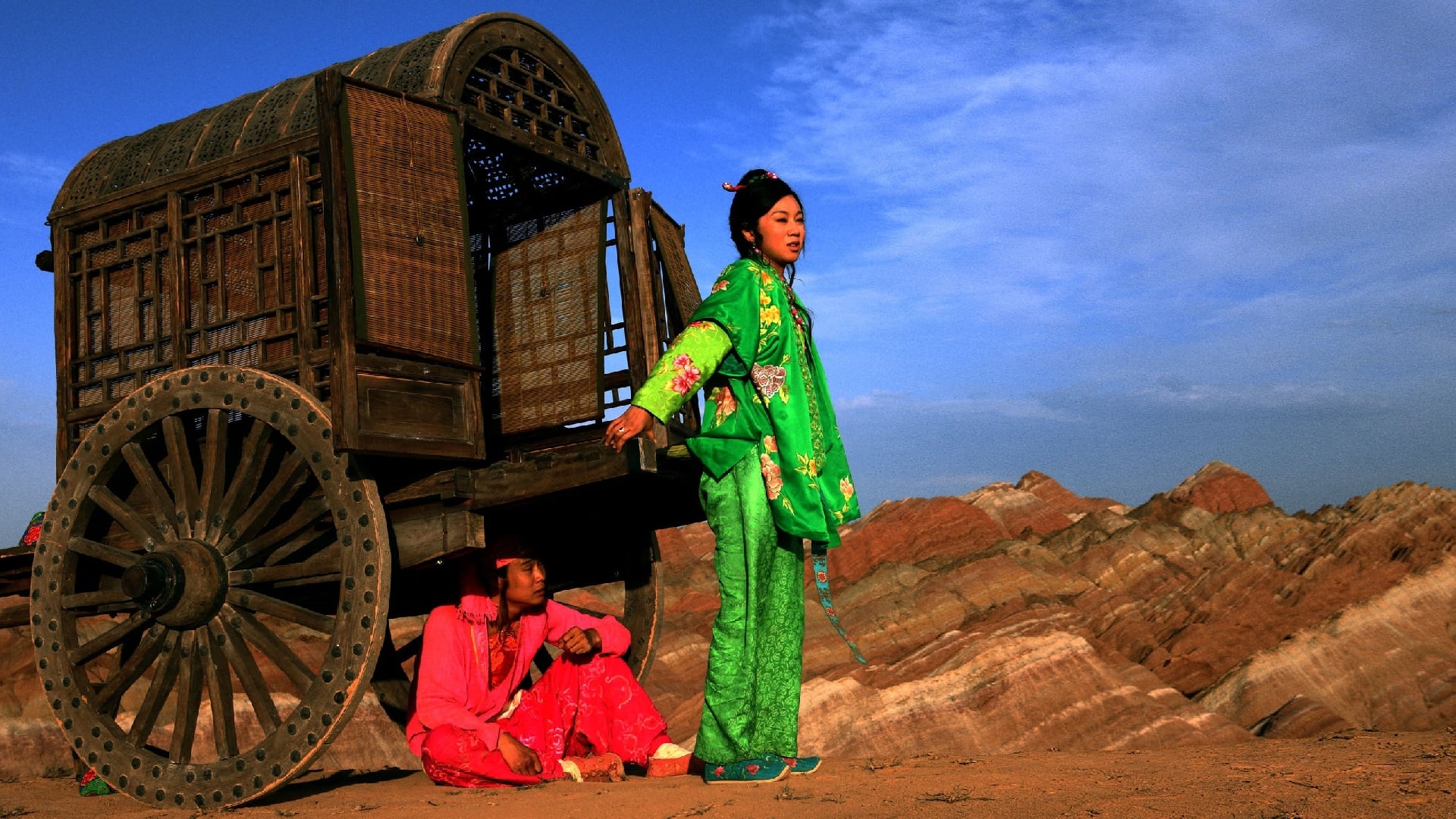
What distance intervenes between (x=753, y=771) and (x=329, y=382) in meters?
2.42

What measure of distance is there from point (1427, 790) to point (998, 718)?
7.58m

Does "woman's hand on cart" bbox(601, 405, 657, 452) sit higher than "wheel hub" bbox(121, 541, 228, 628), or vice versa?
"woman's hand on cart" bbox(601, 405, 657, 452)

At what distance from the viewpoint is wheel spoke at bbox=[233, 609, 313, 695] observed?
187 inches

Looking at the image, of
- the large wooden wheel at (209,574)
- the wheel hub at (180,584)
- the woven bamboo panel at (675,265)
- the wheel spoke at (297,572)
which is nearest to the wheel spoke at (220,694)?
the large wooden wheel at (209,574)

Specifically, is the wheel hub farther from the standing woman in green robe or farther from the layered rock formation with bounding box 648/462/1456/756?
the layered rock formation with bounding box 648/462/1456/756

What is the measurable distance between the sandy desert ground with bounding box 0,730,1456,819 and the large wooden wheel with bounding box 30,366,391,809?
0.27 metres

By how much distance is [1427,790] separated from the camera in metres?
3.18

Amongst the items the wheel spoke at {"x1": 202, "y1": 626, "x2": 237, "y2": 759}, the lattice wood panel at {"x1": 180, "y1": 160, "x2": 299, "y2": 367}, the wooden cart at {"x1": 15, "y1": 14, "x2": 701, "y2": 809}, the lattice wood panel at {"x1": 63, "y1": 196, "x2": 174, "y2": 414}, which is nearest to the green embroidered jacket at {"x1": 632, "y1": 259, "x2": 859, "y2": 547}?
the wooden cart at {"x1": 15, "y1": 14, "x2": 701, "y2": 809}

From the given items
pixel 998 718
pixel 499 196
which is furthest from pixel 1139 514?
pixel 499 196

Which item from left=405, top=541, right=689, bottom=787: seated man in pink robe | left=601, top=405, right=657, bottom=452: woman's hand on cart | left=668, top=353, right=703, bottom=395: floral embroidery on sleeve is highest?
left=668, top=353, right=703, bottom=395: floral embroidery on sleeve

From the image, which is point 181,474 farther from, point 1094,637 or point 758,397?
point 1094,637

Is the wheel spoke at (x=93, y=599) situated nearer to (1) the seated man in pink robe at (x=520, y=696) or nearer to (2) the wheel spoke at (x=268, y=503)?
(2) the wheel spoke at (x=268, y=503)

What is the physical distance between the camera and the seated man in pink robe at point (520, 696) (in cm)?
461

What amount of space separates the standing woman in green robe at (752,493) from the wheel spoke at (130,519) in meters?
2.48
